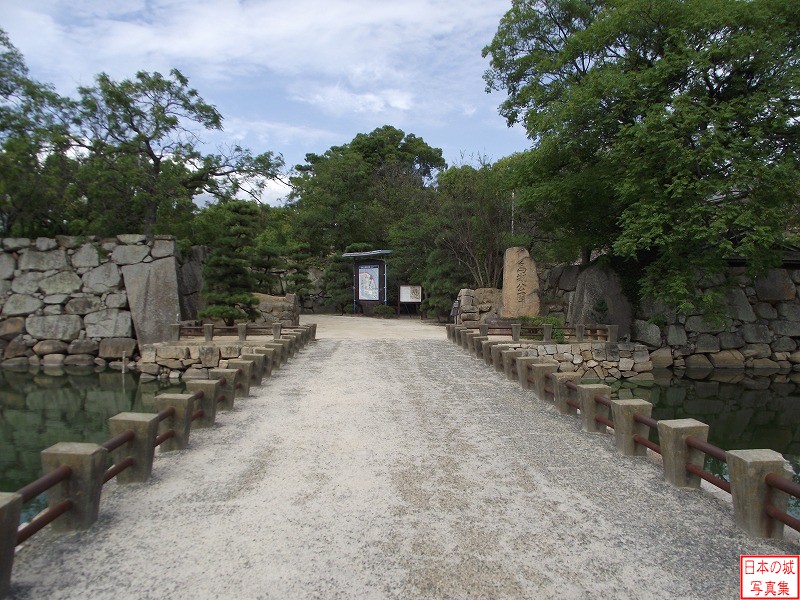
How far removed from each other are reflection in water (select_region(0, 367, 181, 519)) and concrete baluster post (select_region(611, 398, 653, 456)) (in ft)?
18.6

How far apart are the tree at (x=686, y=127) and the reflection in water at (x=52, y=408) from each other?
1086 centimetres

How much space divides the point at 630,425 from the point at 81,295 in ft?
49.4

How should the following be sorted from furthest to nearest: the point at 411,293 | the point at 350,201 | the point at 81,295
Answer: the point at 350,201
the point at 411,293
the point at 81,295

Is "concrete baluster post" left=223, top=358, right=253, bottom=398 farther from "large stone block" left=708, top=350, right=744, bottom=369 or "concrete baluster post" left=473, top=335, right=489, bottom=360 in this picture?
"large stone block" left=708, top=350, right=744, bottom=369

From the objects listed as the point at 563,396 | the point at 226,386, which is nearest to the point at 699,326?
the point at 563,396

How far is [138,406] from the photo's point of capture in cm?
1027

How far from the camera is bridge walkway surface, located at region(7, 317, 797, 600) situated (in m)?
2.73

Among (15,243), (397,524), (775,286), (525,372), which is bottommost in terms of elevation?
(397,524)

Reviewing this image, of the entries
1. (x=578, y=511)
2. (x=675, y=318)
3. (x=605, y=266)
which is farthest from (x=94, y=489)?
(x=675, y=318)

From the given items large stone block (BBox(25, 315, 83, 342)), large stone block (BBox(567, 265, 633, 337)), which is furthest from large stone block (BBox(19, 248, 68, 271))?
large stone block (BBox(567, 265, 633, 337))

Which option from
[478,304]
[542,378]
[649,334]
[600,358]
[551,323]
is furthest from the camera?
[478,304]

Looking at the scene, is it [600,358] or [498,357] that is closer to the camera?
[498,357]

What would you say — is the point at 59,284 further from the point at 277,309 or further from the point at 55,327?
the point at 277,309

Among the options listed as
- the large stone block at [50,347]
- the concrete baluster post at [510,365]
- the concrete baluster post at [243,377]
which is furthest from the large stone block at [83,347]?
the concrete baluster post at [510,365]
